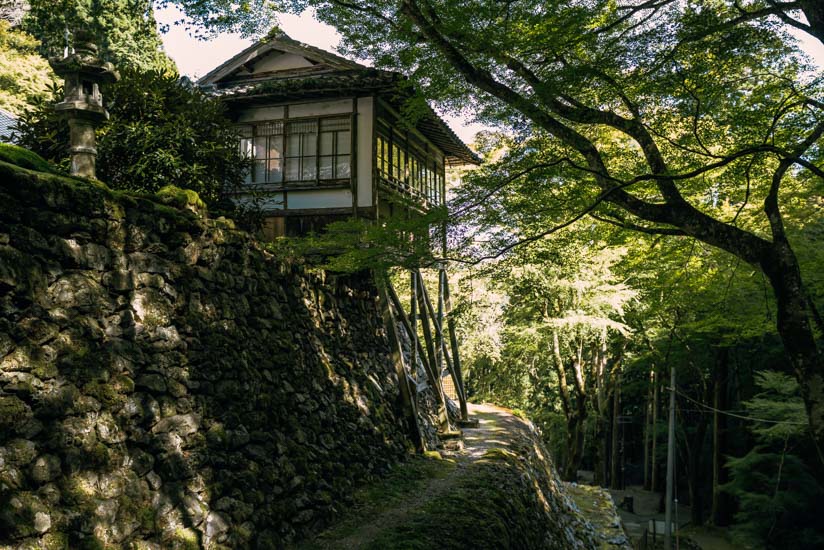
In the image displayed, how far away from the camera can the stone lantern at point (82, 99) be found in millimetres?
7898

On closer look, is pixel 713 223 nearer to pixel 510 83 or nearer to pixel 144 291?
pixel 510 83

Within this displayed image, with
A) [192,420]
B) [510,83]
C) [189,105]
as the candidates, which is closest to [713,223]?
[510,83]

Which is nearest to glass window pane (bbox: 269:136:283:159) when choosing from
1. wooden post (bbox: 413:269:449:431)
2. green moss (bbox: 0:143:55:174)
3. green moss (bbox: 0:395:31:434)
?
wooden post (bbox: 413:269:449:431)

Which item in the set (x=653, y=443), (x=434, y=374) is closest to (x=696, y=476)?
(x=653, y=443)

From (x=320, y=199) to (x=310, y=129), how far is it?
1678 mm

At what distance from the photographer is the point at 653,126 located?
9.17 meters

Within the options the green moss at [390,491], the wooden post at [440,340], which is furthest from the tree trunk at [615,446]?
the green moss at [390,491]

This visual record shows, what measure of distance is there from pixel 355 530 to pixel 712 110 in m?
7.28

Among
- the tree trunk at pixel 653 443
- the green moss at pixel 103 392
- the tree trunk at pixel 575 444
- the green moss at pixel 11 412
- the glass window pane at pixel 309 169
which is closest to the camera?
the green moss at pixel 11 412

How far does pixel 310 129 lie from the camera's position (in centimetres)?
1443

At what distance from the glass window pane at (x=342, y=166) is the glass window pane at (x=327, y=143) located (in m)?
0.27

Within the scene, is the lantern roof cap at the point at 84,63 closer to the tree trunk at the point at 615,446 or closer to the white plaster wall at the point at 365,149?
the white plaster wall at the point at 365,149

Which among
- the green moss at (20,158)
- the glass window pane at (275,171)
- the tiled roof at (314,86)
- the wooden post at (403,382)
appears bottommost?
the wooden post at (403,382)

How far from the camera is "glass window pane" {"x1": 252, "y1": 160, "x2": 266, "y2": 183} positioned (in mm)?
14562
